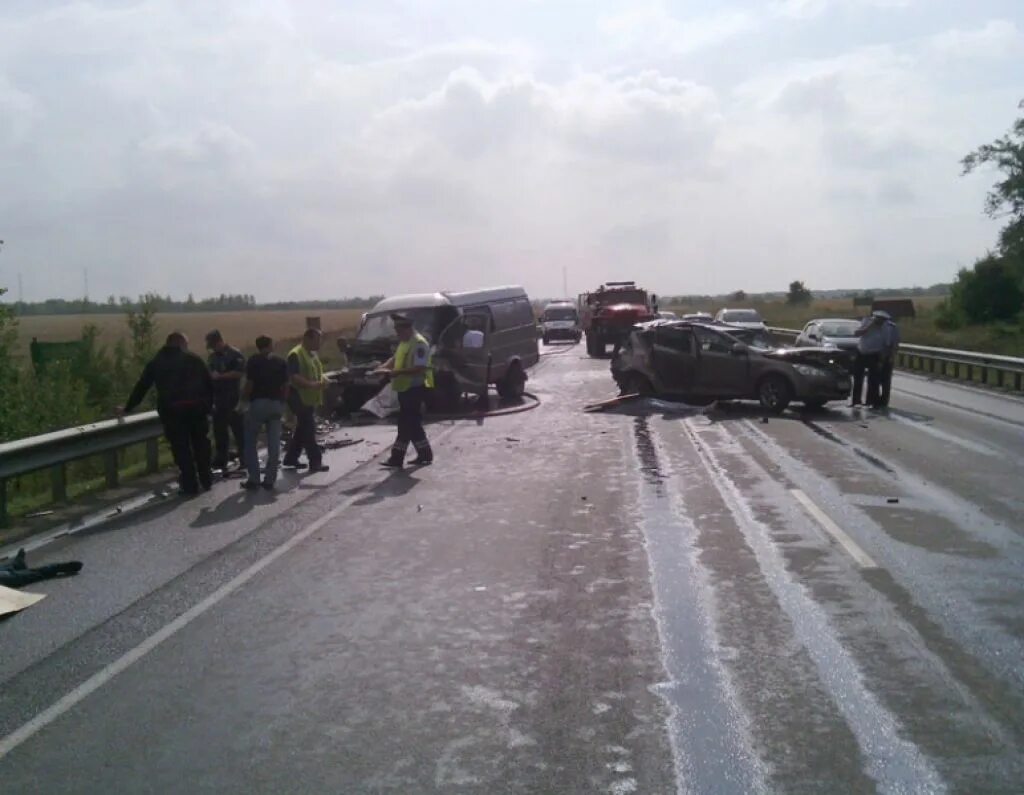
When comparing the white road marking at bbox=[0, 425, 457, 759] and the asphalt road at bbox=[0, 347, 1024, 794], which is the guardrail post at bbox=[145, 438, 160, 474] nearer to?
the asphalt road at bbox=[0, 347, 1024, 794]

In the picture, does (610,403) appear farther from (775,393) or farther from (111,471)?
(111,471)

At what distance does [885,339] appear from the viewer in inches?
910

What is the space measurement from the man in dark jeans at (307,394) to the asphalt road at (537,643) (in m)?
2.08

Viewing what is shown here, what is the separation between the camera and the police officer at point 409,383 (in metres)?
15.5

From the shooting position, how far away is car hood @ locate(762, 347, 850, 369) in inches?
897

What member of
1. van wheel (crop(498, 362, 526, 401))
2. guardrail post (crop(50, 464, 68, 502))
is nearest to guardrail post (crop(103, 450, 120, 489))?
guardrail post (crop(50, 464, 68, 502))

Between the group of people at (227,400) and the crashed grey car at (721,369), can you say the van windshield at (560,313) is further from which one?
the group of people at (227,400)

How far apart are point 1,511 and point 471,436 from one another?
29.4ft

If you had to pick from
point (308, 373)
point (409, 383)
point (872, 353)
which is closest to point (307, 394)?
point (308, 373)

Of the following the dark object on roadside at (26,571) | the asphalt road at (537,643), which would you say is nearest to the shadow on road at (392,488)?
the asphalt road at (537,643)

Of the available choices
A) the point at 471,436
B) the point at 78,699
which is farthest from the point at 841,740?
the point at 471,436

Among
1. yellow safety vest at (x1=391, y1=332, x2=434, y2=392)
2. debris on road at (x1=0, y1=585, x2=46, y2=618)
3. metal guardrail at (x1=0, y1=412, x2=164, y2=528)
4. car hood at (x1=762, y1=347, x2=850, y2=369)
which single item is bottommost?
debris on road at (x1=0, y1=585, x2=46, y2=618)

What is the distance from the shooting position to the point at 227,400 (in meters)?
15.7

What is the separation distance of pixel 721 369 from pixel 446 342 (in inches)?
206
